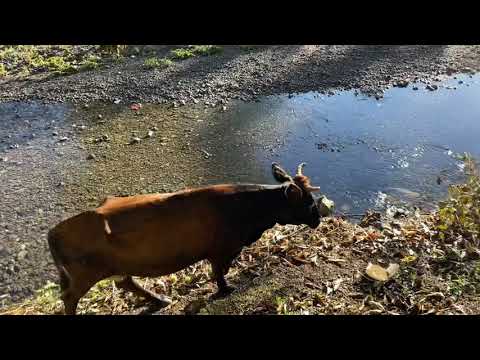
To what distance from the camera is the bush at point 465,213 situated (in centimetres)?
699

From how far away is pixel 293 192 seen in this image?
652 cm

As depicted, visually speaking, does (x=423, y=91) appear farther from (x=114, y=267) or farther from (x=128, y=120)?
(x=114, y=267)

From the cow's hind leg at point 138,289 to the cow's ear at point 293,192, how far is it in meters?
2.23

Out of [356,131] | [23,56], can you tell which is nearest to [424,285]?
[356,131]

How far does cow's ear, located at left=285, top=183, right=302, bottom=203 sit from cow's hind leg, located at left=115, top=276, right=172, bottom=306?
7.30 feet

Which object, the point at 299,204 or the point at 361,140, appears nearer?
the point at 299,204

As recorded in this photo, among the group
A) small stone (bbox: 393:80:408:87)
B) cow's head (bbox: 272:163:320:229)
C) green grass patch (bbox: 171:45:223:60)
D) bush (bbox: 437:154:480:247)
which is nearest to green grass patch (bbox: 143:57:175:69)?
green grass patch (bbox: 171:45:223:60)

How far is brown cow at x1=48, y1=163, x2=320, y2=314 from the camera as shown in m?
5.68

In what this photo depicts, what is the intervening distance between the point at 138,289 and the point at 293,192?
2.50 meters

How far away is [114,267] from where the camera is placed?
19.1ft

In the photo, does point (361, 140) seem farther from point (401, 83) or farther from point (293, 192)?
point (293, 192)

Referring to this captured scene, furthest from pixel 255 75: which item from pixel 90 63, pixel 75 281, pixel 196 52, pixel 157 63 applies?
pixel 75 281

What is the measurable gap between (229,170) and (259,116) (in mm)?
2809

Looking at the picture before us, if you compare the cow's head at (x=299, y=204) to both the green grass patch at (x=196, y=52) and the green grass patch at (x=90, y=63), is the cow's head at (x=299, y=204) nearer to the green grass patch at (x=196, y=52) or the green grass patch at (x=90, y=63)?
the green grass patch at (x=196, y=52)
